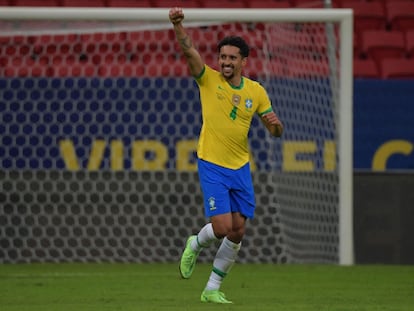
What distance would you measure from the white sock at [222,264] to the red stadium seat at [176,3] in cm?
591

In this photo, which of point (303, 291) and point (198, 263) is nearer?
point (303, 291)

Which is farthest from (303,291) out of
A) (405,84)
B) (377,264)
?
(405,84)

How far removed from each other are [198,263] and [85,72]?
1934 mm

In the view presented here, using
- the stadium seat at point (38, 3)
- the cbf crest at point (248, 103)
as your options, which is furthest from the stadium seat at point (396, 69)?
the cbf crest at point (248, 103)

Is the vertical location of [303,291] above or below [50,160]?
below

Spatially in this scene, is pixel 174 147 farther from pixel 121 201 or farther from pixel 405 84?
pixel 405 84

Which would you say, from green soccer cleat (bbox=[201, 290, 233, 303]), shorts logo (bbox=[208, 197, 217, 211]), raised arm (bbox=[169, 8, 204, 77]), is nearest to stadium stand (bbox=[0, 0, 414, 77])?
raised arm (bbox=[169, 8, 204, 77])

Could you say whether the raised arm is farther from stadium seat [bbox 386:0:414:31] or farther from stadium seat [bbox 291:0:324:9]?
stadium seat [bbox 386:0:414:31]

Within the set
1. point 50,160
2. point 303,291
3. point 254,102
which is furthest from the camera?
point 50,160

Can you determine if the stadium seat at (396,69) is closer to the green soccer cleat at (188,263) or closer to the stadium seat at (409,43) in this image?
the stadium seat at (409,43)

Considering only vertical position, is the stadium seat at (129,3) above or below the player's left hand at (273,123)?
above

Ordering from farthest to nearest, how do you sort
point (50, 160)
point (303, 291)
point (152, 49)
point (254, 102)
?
point (152, 49) < point (50, 160) < point (303, 291) < point (254, 102)

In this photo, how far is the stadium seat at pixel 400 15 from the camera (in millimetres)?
13141

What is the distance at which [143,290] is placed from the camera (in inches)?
309
